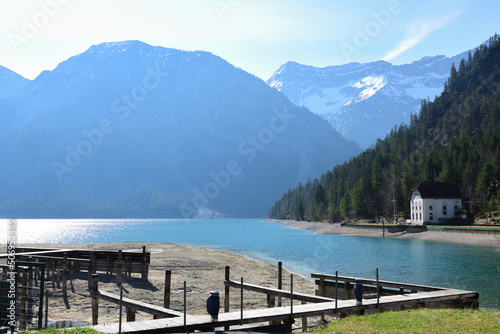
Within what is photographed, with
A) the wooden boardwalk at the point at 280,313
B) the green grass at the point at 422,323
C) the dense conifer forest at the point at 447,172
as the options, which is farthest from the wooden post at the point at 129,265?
the dense conifer forest at the point at 447,172

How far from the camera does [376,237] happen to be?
126 metres

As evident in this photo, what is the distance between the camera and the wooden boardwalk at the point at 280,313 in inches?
666

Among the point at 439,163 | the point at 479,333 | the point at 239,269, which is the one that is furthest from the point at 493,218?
the point at 479,333

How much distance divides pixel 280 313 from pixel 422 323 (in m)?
5.80

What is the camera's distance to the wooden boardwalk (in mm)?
16906

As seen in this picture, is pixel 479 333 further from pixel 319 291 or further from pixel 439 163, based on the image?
pixel 439 163

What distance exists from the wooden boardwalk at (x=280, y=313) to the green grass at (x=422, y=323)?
1.38m

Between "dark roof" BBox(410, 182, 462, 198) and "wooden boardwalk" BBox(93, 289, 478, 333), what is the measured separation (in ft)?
370

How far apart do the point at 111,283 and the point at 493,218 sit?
10450 cm

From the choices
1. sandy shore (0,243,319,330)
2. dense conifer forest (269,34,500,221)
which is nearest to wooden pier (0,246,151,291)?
sandy shore (0,243,319,330)

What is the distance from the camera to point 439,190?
13062 cm

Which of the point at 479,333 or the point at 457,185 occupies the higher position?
the point at 457,185

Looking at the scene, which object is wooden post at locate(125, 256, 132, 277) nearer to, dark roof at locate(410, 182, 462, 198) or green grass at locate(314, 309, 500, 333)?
green grass at locate(314, 309, 500, 333)

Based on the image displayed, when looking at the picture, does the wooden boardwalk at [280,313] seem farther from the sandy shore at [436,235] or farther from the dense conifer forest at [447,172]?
the dense conifer forest at [447,172]
